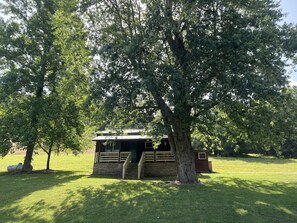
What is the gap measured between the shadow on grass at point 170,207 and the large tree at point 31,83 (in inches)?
415

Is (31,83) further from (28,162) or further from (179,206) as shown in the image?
(179,206)

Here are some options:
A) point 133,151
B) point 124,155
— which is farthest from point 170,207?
point 133,151

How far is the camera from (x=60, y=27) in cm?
1580

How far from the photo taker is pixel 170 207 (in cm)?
955

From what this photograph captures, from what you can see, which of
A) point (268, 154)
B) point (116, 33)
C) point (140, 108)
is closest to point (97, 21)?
point (116, 33)

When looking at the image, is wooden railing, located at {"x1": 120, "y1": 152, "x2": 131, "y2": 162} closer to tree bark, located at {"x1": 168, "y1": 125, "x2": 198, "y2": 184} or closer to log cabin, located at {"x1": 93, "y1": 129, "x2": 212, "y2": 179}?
log cabin, located at {"x1": 93, "y1": 129, "x2": 212, "y2": 179}

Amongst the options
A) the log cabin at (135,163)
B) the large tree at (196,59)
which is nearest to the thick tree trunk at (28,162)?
the log cabin at (135,163)

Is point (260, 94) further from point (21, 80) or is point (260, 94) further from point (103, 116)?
point (21, 80)

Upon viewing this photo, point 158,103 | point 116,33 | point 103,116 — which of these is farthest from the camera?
point 116,33

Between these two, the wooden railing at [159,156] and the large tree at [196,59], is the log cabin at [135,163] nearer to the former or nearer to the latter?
the wooden railing at [159,156]

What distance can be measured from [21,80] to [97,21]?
11.5 m

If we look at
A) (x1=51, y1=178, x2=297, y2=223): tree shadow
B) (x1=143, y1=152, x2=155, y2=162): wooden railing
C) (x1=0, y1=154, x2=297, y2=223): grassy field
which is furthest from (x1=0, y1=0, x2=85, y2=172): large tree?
(x1=51, y1=178, x2=297, y2=223): tree shadow

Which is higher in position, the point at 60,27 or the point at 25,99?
the point at 60,27

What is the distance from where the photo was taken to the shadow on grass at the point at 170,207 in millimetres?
8438
